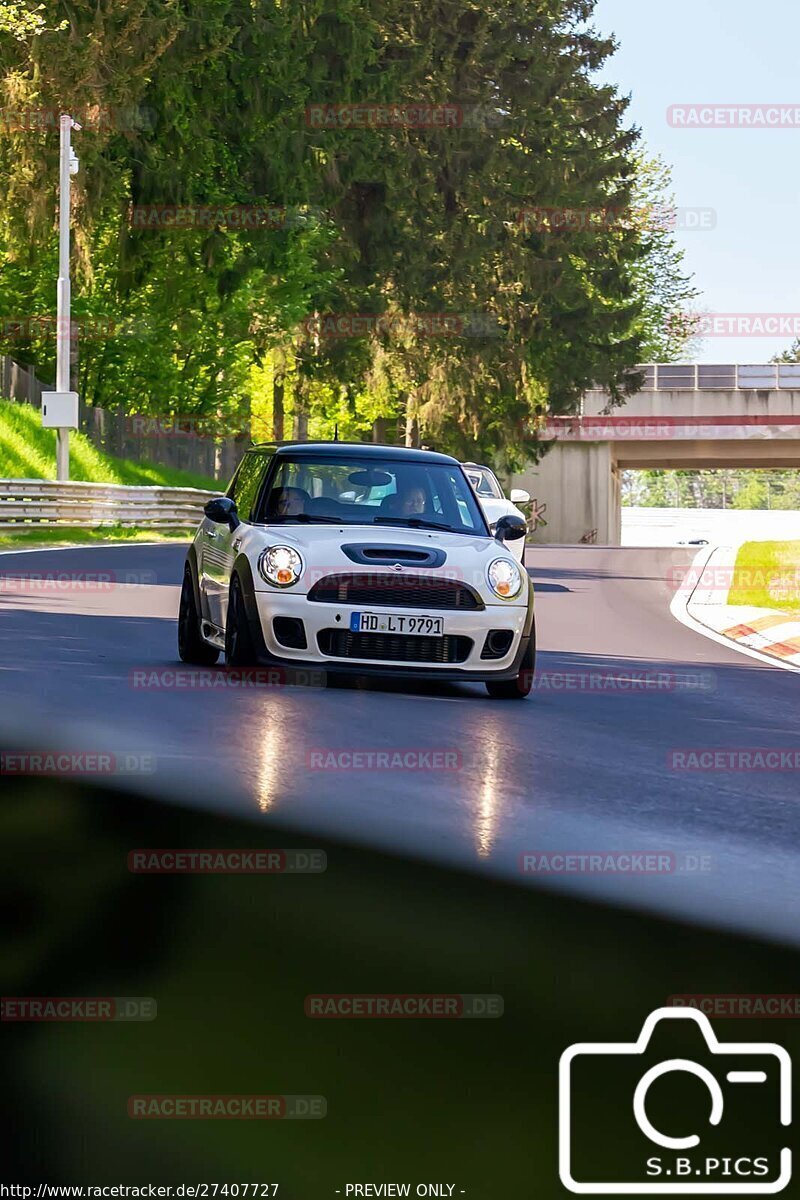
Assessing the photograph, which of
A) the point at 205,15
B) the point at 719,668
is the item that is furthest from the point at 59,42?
the point at 719,668

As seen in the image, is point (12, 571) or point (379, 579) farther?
point (12, 571)

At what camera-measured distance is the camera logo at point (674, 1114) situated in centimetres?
409

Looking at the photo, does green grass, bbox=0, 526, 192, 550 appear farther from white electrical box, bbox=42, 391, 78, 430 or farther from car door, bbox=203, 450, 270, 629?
car door, bbox=203, 450, 270, 629

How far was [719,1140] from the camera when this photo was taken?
429cm

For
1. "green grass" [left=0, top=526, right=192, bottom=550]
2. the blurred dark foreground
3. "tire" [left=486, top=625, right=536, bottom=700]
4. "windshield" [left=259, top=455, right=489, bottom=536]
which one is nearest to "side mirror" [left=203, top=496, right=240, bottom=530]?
"windshield" [left=259, top=455, right=489, bottom=536]

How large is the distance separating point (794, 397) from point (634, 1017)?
266 ft

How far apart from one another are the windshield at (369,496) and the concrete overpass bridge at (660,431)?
6518 centimetres

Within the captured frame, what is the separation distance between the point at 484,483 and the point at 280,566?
548 inches

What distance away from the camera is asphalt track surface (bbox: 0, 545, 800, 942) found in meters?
7.60

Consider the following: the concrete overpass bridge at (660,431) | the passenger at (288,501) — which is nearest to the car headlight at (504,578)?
the passenger at (288,501)

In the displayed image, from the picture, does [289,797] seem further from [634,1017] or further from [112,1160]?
[112,1160]

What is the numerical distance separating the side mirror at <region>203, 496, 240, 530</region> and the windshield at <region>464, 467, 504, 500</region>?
12158 millimetres

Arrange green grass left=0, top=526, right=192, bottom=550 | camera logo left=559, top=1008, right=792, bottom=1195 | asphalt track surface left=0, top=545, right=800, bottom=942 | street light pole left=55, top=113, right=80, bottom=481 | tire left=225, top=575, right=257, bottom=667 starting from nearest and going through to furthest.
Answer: camera logo left=559, top=1008, right=792, bottom=1195 < asphalt track surface left=0, top=545, right=800, bottom=942 < tire left=225, top=575, right=257, bottom=667 < green grass left=0, top=526, right=192, bottom=550 < street light pole left=55, top=113, right=80, bottom=481

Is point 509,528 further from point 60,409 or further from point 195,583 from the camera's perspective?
point 60,409
